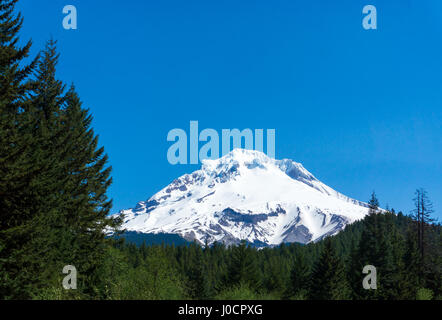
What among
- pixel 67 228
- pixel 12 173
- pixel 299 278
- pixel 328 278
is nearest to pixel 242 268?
pixel 328 278

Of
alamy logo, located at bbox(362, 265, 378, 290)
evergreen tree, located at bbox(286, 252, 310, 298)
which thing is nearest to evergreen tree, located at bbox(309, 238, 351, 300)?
alamy logo, located at bbox(362, 265, 378, 290)

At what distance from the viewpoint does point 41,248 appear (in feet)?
76.2

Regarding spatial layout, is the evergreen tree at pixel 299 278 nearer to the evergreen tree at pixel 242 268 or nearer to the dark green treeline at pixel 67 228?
the evergreen tree at pixel 242 268

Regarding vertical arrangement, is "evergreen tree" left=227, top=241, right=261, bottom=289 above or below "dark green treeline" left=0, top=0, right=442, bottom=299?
below

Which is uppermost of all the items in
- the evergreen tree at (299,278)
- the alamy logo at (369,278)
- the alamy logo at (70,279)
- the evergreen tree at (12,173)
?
the evergreen tree at (12,173)

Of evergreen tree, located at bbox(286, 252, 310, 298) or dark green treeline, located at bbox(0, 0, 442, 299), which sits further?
evergreen tree, located at bbox(286, 252, 310, 298)

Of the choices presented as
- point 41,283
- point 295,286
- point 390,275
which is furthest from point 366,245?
point 41,283

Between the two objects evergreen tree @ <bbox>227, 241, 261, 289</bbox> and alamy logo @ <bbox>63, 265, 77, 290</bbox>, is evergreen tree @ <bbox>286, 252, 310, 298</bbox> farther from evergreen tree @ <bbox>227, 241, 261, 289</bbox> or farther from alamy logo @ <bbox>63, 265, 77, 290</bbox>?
alamy logo @ <bbox>63, 265, 77, 290</bbox>

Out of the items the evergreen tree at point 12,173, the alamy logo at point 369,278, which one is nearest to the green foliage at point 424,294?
the alamy logo at point 369,278

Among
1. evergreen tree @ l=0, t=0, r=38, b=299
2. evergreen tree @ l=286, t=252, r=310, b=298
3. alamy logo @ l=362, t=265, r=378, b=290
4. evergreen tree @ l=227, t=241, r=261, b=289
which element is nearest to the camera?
evergreen tree @ l=0, t=0, r=38, b=299

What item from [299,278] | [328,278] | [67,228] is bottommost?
[299,278]

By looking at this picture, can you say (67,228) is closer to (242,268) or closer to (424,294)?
(242,268)
